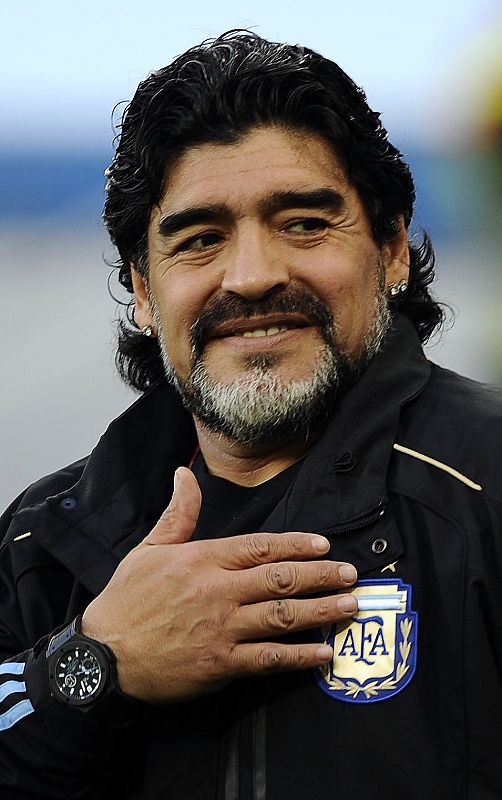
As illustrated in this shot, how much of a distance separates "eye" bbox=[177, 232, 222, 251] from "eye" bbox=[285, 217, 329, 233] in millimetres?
119

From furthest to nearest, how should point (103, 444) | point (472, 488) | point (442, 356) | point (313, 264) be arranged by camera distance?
point (442, 356) < point (103, 444) < point (313, 264) < point (472, 488)

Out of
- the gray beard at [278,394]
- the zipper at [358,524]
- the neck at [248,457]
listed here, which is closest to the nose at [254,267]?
the gray beard at [278,394]

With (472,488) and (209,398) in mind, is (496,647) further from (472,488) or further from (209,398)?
(209,398)

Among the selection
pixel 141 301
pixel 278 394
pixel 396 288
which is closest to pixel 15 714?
pixel 278 394

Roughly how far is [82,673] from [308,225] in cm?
78

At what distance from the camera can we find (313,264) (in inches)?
76.1

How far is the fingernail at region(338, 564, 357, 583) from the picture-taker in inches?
62.8

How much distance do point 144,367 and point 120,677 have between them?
3.03 feet

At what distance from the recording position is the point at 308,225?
1.97m

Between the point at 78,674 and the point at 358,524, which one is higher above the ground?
the point at 358,524

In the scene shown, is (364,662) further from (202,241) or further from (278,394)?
(202,241)

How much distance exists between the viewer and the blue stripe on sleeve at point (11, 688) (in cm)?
181

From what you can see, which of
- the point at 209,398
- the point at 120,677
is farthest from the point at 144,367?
the point at 120,677

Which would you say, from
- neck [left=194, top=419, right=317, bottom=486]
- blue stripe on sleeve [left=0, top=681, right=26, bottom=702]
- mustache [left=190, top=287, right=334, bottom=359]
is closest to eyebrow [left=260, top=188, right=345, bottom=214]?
mustache [left=190, top=287, right=334, bottom=359]
